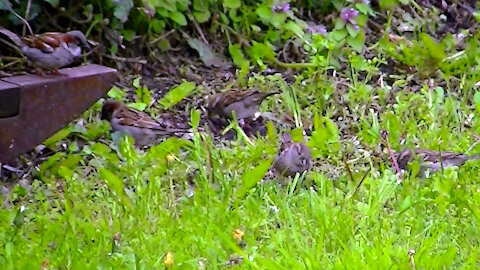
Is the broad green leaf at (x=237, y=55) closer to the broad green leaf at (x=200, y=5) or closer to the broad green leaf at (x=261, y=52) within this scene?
the broad green leaf at (x=261, y=52)

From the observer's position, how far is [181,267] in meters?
3.85

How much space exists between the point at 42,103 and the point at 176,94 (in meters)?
1.28

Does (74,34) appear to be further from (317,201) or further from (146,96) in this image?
(317,201)

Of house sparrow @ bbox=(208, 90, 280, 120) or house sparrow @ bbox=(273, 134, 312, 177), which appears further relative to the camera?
house sparrow @ bbox=(208, 90, 280, 120)

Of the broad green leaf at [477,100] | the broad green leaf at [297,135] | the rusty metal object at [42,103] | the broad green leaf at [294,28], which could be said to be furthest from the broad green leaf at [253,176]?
the broad green leaf at [294,28]

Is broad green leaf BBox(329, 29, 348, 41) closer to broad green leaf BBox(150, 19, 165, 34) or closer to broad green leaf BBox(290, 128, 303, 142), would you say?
broad green leaf BBox(150, 19, 165, 34)

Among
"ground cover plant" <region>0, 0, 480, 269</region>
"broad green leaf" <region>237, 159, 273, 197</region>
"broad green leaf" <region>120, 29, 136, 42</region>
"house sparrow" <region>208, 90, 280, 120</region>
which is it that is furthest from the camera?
"broad green leaf" <region>120, 29, 136, 42</region>

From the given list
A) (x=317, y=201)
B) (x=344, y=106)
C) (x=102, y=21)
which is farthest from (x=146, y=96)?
(x=317, y=201)

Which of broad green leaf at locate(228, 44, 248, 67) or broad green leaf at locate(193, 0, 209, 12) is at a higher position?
broad green leaf at locate(193, 0, 209, 12)

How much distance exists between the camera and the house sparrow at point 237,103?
574 centimetres

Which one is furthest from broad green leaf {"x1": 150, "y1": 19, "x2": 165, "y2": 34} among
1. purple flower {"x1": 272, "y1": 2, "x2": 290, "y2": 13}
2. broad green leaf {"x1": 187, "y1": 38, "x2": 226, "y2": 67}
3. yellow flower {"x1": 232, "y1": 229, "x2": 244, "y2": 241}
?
yellow flower {"x1": 232, "y1": 229, "x2": 244, "y2": 241}

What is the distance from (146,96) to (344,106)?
1.27 meters

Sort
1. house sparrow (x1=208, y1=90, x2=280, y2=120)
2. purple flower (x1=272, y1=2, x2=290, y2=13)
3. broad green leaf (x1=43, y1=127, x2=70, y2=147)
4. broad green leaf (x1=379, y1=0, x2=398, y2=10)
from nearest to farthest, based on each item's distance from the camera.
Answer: broad green leaf (x1=43, y1=127, x2=70, y2=147) < house sparrow (x1=208, y1=90, x2=280, y2=120) < purple flower (x1=272, y1=2, x2=290, y2=13) < broad green leaf (x1=379, y1=0, x2=398, y2=10)

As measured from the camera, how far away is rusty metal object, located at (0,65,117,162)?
4.82 meters
